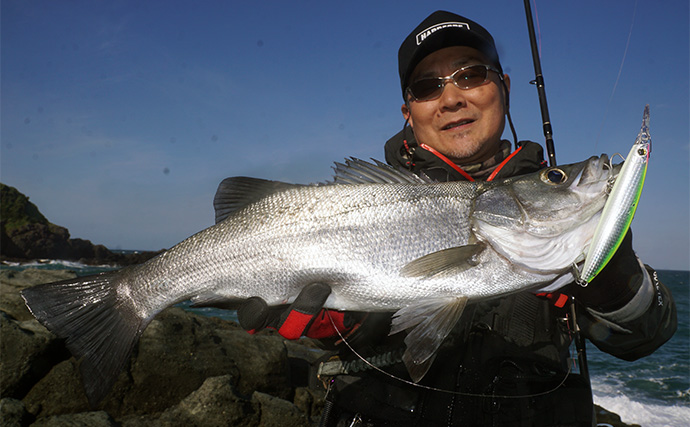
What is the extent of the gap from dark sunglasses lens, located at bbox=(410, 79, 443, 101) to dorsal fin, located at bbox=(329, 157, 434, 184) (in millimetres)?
1128

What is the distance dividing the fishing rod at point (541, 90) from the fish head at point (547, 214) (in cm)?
145

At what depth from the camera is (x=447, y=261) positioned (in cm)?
222

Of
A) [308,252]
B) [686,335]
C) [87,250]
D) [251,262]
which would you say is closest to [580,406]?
[308,252]

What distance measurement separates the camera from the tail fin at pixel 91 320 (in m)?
2.42

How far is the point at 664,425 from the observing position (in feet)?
30.6

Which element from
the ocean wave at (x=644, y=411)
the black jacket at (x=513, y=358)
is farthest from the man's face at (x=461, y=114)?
the ocean wave at (x=644, y=411)

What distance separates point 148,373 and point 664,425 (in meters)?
10.6

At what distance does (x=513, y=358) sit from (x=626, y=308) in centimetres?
67

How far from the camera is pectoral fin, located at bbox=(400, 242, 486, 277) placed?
2217 mm

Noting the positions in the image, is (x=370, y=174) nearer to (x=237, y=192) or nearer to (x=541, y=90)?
(x=237, y=192)

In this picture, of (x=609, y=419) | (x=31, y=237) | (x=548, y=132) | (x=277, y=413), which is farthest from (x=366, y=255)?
(x=31, y=237)

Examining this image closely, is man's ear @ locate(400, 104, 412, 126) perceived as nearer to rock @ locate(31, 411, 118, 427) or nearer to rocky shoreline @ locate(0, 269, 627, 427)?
rocky shoreline @ locate(0, 269, 627, 427)

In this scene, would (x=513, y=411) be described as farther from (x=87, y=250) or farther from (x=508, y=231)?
(x=87, y=250)

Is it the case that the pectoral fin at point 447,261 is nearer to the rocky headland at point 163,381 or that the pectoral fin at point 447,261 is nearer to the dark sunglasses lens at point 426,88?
the dark sunglasses lens at point 426,88
